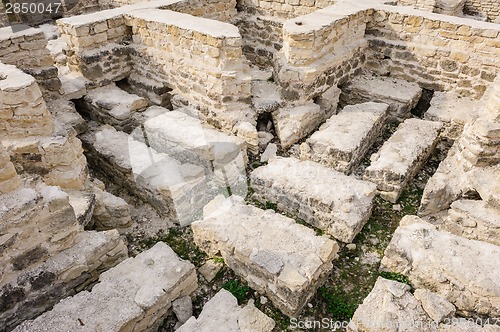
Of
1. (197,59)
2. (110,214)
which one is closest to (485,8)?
(197,59)

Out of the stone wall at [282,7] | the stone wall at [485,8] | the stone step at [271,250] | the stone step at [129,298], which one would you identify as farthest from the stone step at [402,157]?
the stone wall at [485,8]

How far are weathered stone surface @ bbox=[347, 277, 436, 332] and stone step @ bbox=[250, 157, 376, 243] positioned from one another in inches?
34.5

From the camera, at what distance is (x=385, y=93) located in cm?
635

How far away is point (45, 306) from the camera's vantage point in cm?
368

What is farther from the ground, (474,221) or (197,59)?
(197,59)

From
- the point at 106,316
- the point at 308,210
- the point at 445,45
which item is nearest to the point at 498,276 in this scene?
the point at 308,210

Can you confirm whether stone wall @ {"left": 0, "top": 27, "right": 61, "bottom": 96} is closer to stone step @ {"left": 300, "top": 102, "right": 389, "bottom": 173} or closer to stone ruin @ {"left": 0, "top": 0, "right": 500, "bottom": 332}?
stone ruin @ {"left": 0, "top": 0, "right": 500, "bottom": 332}

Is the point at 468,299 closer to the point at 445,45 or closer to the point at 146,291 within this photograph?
the point at 146,291

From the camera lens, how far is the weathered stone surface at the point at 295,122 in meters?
5.74

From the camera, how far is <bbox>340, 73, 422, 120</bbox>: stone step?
6.22 meters

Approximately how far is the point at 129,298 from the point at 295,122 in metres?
3.44

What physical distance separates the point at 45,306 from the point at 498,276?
161 inches

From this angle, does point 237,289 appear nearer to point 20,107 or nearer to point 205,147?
point 205,147

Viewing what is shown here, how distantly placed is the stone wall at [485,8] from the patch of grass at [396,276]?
1066 cm
